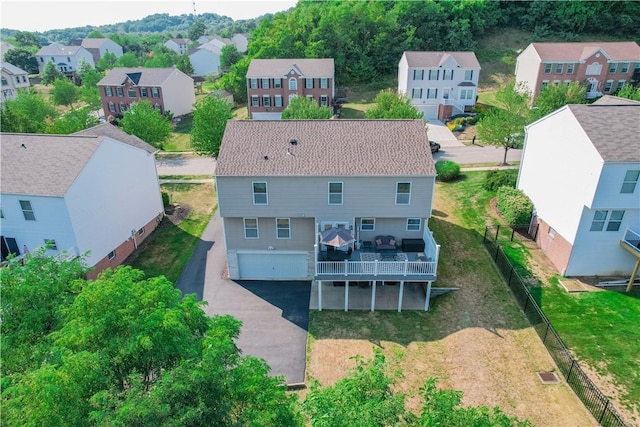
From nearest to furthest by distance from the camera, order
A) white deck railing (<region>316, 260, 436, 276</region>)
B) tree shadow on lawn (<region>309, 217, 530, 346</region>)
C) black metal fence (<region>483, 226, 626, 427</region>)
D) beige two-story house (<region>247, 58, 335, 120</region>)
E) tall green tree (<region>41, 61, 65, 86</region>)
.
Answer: black metal fence (<region>483, 226, 626, 427</region>) < tree shadow on lawn (<region>309, 217, 530, 346</region>) < white deck railing (<region>316, 260, 436, 276</region>) < beige two-story house (<region>247, 58, 335, 120</region>) < tall green tree (<region>41, 61, 65, 86</region>)

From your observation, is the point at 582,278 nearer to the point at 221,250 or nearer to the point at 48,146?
the point at 221,250

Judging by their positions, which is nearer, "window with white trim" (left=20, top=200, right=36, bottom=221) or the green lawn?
"window with white trim" (left=20, top=200, right=36, bottom=221)

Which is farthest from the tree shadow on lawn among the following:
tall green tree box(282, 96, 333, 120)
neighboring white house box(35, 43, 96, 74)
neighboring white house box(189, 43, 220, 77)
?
neighboring white house box(35, 43, 96, 74)

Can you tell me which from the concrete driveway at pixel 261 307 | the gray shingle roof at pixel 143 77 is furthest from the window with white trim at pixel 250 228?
the gray shingle roof at pixel 143 77

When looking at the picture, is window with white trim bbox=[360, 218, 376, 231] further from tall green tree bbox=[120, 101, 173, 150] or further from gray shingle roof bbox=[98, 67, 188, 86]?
gray shingle roof bbox=[98, 67, 188, 86]

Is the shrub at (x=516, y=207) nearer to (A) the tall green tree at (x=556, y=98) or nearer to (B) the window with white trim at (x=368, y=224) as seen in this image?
(B) the window with white trim at (x=368, y=224)

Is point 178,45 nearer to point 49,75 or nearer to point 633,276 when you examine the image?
point 49,75

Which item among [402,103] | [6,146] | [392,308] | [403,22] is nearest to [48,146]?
[6,146]
